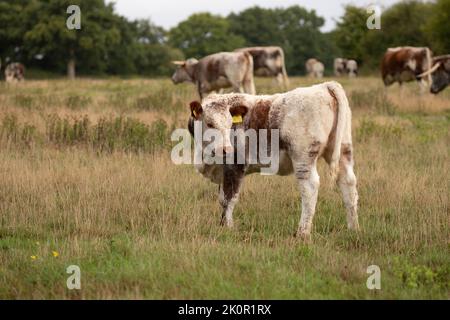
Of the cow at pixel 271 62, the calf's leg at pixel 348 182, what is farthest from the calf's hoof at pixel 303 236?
the cow at pixel 271 62

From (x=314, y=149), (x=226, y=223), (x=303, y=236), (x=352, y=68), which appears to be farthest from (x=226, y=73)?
(x=352, y=68)

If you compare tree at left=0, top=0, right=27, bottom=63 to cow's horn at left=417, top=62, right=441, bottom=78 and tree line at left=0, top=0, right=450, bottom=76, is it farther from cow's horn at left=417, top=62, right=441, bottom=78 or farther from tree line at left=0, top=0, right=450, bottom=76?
cow's horn at left=417, top=62, right=441, bottom=78

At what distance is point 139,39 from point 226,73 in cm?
5314

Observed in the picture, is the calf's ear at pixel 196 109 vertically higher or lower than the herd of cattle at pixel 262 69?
lower

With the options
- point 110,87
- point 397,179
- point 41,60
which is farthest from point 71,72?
point 397,179

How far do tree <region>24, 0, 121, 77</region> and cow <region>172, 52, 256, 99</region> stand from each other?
3146 cm

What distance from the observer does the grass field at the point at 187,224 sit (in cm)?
550

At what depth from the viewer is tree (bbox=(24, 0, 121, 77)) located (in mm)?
49031

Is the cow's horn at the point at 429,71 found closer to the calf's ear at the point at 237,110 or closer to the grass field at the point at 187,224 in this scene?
the grass field at the point at 187,224

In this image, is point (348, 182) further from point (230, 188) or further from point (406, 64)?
point (406, 64)

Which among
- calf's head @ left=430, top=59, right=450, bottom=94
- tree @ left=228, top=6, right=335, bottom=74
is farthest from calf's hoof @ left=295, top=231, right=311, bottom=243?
tree @ left=228, top=6, right=335, bottom=74

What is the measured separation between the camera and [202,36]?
8175cm

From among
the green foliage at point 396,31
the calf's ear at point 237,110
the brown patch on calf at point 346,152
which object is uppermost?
the green foliage at point 396,31

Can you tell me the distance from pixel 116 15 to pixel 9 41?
9.27m
